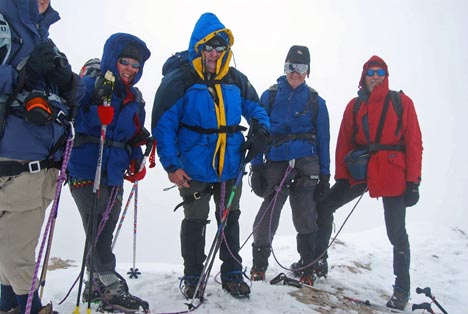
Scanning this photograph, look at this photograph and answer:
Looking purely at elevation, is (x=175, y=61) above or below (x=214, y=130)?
above

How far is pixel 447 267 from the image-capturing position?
27.8 feet

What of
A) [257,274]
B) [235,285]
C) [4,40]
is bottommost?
[257,274]

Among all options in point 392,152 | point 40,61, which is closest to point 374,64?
point 392,152

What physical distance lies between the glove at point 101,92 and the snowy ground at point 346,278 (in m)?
2.29

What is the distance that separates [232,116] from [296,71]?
70.9 inches

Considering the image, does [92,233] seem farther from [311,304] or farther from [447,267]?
[447,267]

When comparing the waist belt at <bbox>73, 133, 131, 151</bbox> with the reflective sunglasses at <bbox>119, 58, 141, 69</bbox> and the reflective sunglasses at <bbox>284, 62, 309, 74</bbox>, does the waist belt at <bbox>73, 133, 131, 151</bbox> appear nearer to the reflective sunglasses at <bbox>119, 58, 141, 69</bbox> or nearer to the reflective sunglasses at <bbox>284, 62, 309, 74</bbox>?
the reflective sunglasses at <bbox>119, 58, 141, 69</bbox>

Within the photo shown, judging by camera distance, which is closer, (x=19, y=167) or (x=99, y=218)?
(x=19, y=167)

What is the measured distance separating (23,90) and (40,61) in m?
0.29

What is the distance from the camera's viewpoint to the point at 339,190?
6312mm

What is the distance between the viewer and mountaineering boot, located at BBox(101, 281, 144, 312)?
4.03 metres

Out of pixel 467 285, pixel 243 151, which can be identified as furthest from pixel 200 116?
pixel 467 285

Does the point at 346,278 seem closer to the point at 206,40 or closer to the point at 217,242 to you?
the point at 217,242

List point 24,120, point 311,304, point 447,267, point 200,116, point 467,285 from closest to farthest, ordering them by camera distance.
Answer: point 24,120
point 200,116
point 311,304
point 467,285
point 447,267
